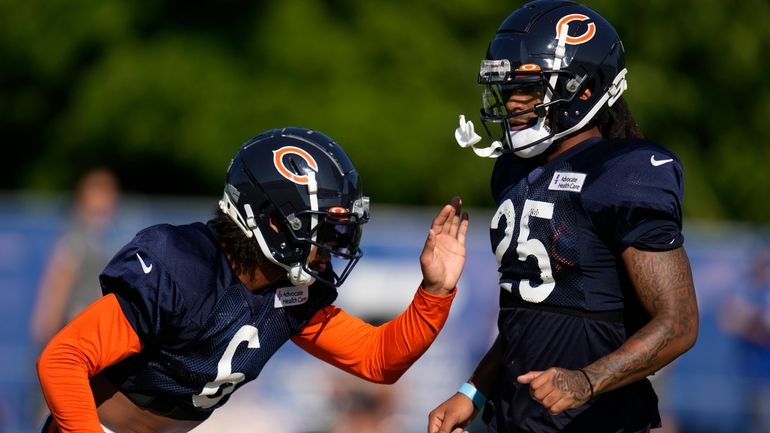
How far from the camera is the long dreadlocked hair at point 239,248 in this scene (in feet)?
12.6

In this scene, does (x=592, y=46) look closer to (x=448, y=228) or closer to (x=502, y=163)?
(x=502, y=163)

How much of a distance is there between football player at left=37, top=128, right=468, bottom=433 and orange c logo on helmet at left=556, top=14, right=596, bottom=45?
0.65 m

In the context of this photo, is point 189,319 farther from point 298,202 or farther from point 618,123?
point 618,123

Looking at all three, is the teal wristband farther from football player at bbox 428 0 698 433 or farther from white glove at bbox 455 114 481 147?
white glove at bbox 455 114 481 147

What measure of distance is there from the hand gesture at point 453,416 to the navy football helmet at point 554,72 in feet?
2.60

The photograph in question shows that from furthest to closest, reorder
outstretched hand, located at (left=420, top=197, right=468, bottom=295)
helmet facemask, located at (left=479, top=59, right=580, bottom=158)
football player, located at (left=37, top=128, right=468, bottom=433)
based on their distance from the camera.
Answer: outstretched hand, located at (left=420, top=197, right=468, bottom=295), football player, located at (left=37, top=128, right=468, bottom=433), helmet facemask, located at (left=479, top=59, right=580, bottom=158)

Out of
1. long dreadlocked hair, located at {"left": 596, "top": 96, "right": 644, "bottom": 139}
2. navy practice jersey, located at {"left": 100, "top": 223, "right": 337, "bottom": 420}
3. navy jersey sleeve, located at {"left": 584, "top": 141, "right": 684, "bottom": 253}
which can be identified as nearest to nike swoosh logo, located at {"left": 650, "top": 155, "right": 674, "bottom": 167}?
navy jersey sleeve, located at {"left": 584, "top": 141, "right": 684, "bottom": 253}

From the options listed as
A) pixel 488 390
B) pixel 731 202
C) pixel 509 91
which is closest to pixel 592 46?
pixel 509 91

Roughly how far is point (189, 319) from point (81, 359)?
0.36 m

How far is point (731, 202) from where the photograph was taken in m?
11.5

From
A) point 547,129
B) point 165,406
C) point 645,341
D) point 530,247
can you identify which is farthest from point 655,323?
point 165,406

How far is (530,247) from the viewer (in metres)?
3.37

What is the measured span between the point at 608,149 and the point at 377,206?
7.92 meters

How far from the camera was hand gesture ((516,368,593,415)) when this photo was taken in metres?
2.98
